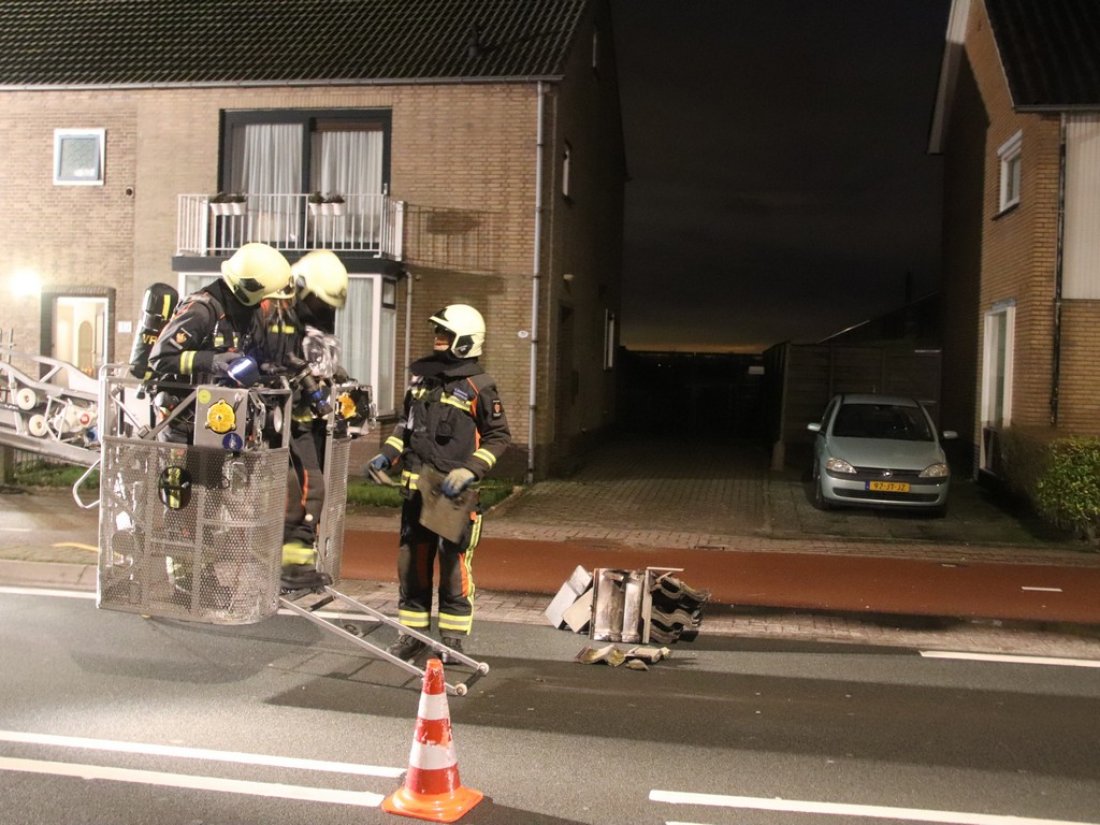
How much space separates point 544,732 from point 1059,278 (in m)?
12.3

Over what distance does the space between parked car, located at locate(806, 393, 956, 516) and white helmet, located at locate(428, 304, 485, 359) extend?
27.9 ft

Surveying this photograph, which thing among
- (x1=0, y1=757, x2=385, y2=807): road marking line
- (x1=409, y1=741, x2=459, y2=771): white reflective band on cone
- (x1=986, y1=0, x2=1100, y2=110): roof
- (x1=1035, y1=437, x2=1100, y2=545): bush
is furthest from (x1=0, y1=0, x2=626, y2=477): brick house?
(x1=409, y1=741, x2=459, y2=771): white reflective band on cone

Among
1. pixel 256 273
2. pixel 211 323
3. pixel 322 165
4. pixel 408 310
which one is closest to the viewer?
pixel 256 273

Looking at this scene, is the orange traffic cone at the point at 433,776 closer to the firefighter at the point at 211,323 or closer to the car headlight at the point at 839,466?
the firefighter at the point at 211,323

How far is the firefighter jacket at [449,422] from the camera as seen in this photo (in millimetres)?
6426

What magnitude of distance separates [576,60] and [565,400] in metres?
5.81

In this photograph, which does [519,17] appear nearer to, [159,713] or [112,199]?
[112,199]

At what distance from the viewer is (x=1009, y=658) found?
7.30 m

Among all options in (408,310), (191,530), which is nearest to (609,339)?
(408,310)

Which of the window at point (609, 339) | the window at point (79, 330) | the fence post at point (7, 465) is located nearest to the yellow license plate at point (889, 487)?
the fence post at point (7, 465)

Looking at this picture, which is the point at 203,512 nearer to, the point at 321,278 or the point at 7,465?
the point at 321,278

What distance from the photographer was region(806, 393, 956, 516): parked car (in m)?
13.7

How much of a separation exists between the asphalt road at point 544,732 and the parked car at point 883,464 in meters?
6.54

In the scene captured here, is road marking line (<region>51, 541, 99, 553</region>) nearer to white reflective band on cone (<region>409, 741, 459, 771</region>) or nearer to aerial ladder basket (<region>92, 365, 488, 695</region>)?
aerial ladder basket (<region>92, 365, 488, 695</region>)
